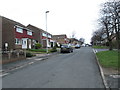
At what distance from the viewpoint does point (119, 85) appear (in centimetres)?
573

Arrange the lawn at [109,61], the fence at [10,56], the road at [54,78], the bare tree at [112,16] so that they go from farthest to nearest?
the bare tree at [112,16] < the fence at [10,56] < the lawn at [109,61] < the road at [54,78]

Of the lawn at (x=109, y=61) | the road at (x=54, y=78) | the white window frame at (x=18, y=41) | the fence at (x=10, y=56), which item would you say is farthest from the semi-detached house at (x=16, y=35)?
the lawn at (x=109, y=61)

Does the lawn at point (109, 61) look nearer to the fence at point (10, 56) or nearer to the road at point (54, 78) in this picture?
the road at point (54, 78)

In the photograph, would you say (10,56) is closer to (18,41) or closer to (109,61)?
(109,61)

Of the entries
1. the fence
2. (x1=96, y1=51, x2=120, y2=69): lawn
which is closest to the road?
(x1=96, y1=51, x2=120, y2=69): lawn

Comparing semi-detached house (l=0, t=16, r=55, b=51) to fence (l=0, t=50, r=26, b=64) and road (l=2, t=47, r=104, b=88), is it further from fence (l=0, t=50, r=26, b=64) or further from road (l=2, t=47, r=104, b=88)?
road (l=2, t=47, r=104, b=88)

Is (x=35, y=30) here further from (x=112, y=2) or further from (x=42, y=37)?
(x=112, y=2)

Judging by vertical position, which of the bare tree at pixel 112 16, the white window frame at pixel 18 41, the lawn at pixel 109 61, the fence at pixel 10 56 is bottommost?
the lawn at pixel 109 61

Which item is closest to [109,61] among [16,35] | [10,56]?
[10,56]

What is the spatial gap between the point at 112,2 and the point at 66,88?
2219cm

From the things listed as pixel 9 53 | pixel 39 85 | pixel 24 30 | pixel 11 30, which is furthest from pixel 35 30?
pixel 39 85

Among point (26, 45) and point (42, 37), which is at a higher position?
point (42, 37)

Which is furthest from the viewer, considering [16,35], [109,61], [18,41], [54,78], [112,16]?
[18,41]

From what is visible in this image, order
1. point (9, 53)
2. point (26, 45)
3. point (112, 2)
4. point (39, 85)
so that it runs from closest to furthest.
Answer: point (39, 85)
point (9, 53)
point (112, 2)
point (26, 45)
